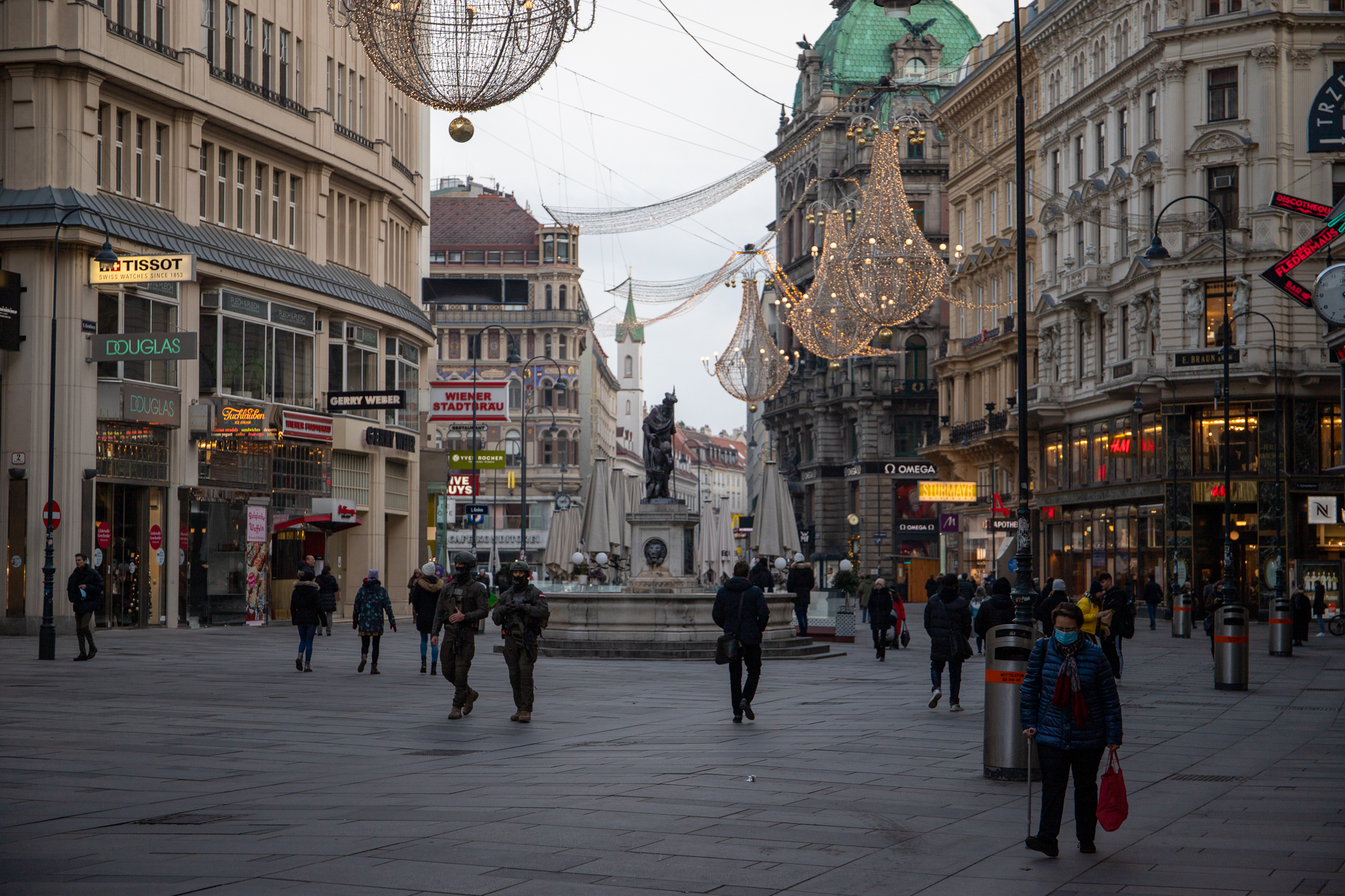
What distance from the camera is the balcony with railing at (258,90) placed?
1592 inches

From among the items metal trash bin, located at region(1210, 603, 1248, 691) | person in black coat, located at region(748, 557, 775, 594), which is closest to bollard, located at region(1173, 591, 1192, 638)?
person in black coat, located at region(748, 557, 775, 594)

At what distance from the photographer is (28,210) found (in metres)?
33.7

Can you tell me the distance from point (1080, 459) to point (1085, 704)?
49.6 meters

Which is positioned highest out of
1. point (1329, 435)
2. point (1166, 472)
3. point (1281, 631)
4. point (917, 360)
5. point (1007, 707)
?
point (917, 360)

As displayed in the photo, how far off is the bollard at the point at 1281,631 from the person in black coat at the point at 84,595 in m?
23.1

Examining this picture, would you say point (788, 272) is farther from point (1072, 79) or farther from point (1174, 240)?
point (1174, 240)

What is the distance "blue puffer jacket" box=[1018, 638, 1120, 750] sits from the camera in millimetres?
9414

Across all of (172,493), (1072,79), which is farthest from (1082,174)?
Result: (172,493)

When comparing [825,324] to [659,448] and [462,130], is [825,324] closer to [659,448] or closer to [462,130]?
[659,448]

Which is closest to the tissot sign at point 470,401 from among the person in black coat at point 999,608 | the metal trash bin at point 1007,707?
the person in black coat at point 999,608

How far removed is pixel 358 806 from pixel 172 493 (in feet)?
93.8

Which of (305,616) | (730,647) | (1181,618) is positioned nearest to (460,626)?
(730,647)

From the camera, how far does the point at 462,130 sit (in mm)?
17828

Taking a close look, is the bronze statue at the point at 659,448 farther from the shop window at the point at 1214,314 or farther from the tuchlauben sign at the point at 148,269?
the shop window at the point at 1214,314
